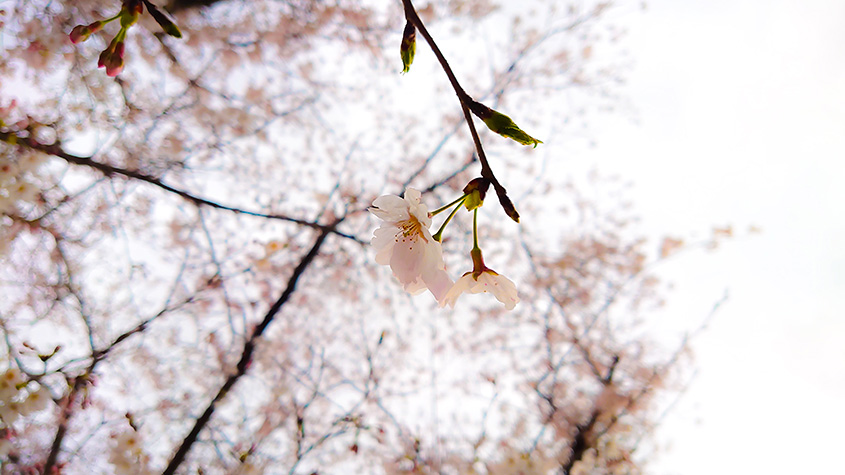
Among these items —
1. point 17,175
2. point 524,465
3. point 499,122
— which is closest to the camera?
point 499,122

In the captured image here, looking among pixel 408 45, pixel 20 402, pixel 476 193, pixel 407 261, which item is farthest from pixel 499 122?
pixel 20 402

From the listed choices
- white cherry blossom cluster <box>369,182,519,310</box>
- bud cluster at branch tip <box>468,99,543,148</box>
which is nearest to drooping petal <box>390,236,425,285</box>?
white cherry blossom cluster <box>369,182,519,310</box>

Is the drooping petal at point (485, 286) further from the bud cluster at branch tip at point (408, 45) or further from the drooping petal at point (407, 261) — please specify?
the bud cluster at branch tip at point (408, 45)

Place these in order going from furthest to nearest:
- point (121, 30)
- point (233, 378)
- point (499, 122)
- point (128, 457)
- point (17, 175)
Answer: point (233, 378)
point (128, 457)
point (17, 175)
point (121, 30)
point (499, 122)

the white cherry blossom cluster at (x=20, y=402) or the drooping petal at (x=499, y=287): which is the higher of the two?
the white cherry blossom cluster at (x=20, y=402)

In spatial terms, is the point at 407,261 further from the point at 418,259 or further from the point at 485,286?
the point at 485,286

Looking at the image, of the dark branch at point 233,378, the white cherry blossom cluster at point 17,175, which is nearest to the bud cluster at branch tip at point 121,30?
the white cherry blossom cluster at point 17,175
